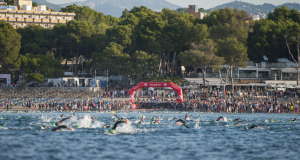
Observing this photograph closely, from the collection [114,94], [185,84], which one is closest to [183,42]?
[185,84]

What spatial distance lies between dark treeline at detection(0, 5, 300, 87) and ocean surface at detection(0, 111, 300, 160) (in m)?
31.0

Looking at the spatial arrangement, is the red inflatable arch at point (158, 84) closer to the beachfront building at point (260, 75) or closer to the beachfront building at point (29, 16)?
the beachfront building at point (260, 75)

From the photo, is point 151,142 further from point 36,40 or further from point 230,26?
point 36,40

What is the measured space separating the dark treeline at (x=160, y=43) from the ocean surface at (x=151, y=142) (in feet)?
102

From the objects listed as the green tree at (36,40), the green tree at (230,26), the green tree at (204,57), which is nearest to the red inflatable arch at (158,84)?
the green tree at (204,57)

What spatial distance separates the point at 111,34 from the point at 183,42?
15543mm

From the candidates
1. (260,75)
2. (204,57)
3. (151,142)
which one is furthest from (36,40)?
(151,142)

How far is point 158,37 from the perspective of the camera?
72.4 metres

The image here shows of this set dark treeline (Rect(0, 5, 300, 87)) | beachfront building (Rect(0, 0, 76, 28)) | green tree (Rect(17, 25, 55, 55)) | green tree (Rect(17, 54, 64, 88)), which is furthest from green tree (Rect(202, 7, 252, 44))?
beachfront building (Rect(0, 0, 76, 28))

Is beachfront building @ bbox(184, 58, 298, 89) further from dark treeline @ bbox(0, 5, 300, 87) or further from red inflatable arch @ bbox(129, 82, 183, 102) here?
Answer: red inflatable arch @ bbox(129, 82, 183, 102)

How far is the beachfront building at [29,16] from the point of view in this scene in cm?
11440

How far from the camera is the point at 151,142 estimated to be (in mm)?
26031

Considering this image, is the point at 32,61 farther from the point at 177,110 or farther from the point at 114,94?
the point at 177,110

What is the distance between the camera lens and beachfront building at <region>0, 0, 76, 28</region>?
114 metres
